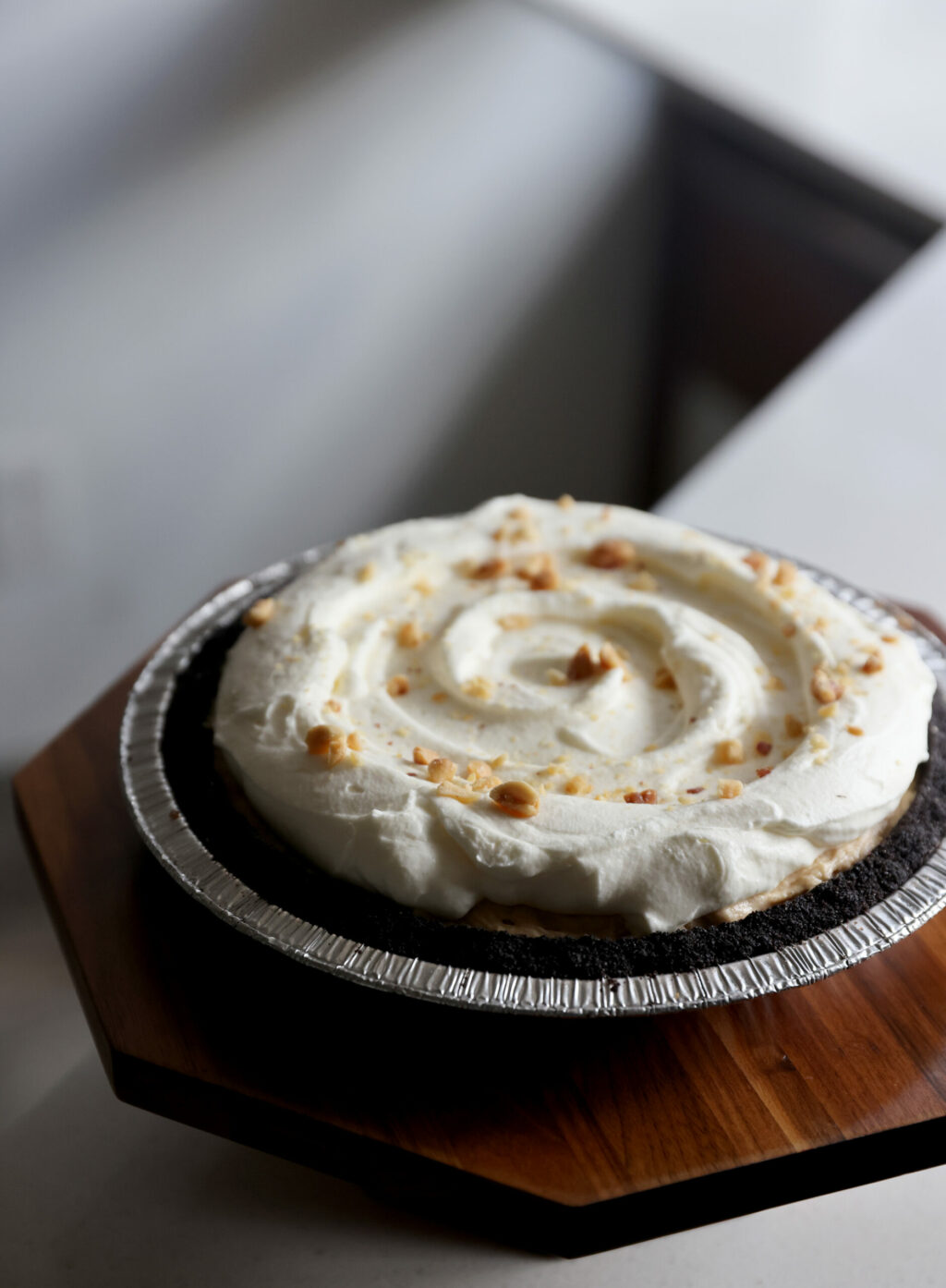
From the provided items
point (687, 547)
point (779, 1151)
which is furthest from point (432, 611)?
point (779, 1151)

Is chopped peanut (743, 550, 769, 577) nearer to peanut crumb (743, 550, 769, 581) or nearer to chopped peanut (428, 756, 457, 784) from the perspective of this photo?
peanut crumb (743, 550, 769, 581)

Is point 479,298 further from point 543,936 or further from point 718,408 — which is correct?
point 543,936

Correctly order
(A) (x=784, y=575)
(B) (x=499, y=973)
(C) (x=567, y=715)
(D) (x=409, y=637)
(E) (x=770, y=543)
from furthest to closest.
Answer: (E) (x=770, y=543)
(A) (x=784, y=575)
(D) (x=409, y=637)
(C) (x=567, y=715)
(B) (x=499, y=973)

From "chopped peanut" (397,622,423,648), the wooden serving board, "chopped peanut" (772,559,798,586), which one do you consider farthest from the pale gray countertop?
"chopped peanut" (772,559,798,586)

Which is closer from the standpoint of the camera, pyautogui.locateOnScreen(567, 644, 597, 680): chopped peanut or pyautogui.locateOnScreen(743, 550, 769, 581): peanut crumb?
pyautogui.locateOnScreen(567, 644, 597, 680): chopped peanut

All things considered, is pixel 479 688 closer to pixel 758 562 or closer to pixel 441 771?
pixel 441 771

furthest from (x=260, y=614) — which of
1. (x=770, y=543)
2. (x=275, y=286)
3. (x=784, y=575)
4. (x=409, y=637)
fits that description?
(x=275, y=286)

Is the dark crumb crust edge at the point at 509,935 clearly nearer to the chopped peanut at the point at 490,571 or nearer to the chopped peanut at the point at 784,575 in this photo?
the chopped peanut at the point at 784,575
